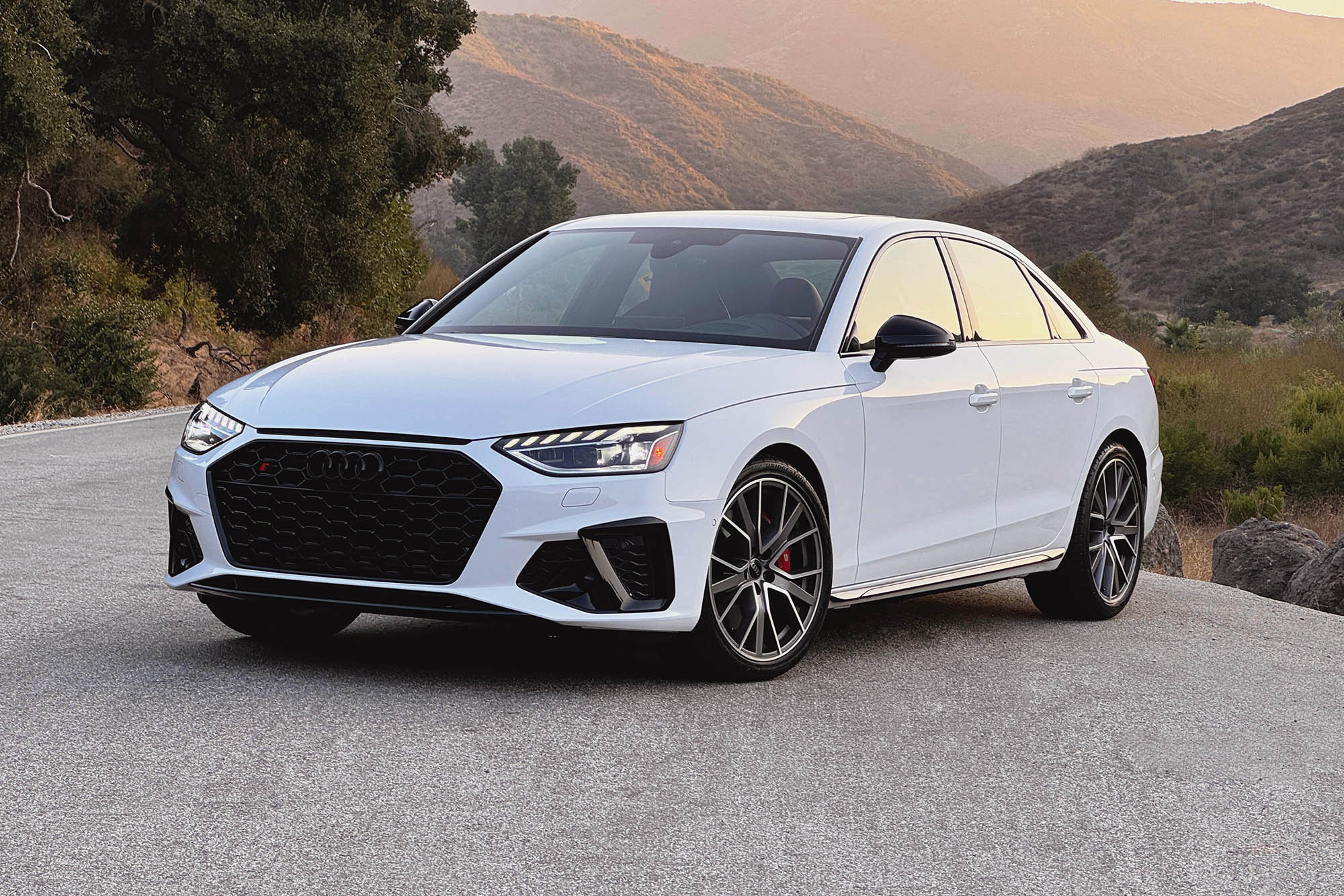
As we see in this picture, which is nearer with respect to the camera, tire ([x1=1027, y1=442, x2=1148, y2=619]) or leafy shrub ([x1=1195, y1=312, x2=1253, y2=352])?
tire ([x1=1027, y1=442, x2=1148, y2=619])

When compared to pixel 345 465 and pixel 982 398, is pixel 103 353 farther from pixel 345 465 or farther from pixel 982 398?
pixel 345 465

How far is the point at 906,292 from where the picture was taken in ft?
23.5

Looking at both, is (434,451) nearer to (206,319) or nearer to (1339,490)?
(1339,490)

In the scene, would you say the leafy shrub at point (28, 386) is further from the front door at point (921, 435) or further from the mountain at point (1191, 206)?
the mountain at point (1191, 206)

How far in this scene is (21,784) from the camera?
181 inches

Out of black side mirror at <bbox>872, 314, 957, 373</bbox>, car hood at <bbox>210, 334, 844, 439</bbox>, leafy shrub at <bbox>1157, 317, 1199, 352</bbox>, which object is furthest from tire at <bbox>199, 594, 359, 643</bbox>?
leafy shrub at <bbox>1157, 317, 1199, 352</bbox>

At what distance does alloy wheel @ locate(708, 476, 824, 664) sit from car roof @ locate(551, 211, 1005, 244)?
152 centimetres

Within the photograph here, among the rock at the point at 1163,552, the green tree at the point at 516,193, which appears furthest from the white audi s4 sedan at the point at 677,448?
the green tree at the point at 516,193

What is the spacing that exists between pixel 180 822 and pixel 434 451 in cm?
159

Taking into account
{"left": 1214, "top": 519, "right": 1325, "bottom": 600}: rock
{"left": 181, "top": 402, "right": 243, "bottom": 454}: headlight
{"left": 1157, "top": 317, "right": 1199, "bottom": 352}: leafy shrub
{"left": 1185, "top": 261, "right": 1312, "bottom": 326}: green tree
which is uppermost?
{"left": 181, "top": 402, "right": 243, "bottom": 454}: headlight

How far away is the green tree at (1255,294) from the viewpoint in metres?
59.3

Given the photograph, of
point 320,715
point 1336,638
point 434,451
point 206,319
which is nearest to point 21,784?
point 320,715

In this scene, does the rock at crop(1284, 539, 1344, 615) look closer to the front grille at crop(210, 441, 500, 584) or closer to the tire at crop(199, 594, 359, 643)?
the tire at crop(199, 594, 359, 643)

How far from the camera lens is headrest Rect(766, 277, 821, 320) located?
6727 millimetres
